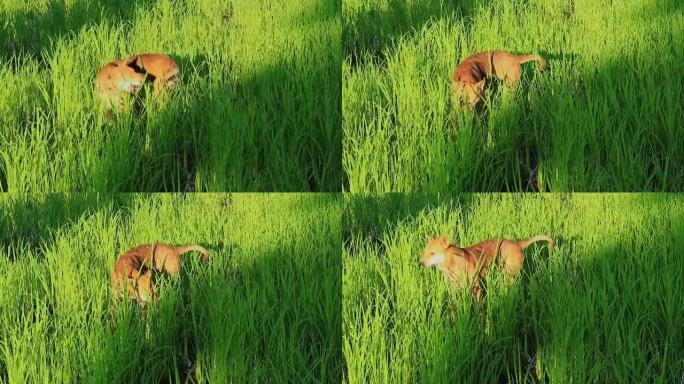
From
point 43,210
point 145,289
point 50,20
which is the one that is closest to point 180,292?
point 145,289

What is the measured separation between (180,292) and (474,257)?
68 centimetres

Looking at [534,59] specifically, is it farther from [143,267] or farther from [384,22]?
[143,267]

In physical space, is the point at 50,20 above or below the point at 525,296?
above

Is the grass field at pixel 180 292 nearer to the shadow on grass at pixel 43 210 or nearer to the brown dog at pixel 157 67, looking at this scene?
the shadow on grass at pixel 43 210

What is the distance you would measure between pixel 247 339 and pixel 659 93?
1.10 metres

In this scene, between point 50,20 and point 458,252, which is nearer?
point 458,252

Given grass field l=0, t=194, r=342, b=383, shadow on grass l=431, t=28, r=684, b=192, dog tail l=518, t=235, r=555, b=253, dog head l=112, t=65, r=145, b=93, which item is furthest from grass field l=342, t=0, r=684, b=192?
dog head l=112, t=65, r=145, b=93

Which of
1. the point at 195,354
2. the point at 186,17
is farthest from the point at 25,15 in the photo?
the point at 195,354

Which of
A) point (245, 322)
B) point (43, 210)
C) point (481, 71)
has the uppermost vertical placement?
point (481, 71)

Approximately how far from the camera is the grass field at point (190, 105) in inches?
76.0

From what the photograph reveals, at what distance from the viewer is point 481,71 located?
1956 millimetres

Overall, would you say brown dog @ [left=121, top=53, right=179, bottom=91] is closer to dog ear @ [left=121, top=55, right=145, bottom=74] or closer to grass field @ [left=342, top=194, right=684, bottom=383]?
dog ear @ [left=121, top=55, right=145, bottom=74]

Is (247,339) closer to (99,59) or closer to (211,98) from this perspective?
(211,98)

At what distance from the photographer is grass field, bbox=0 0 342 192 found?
1930mm
